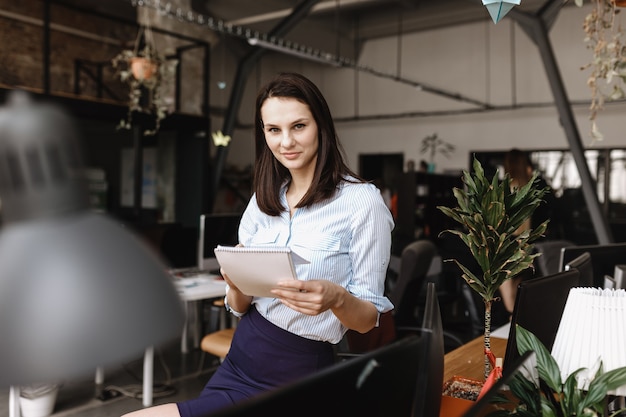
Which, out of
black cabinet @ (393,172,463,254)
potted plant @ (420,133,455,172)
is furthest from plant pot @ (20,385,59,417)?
potted plant @ (420,133,455,172)

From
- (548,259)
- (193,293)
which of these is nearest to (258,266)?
(193,293)

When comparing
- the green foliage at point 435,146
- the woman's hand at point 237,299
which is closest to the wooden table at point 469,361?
the woman's hand at point 237,299

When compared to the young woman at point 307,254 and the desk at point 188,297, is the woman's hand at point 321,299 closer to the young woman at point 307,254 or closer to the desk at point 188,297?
the young woman at point 307,254

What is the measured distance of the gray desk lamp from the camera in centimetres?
37

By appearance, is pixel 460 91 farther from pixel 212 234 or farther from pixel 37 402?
pixel 37 402

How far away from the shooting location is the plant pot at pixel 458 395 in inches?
59.8

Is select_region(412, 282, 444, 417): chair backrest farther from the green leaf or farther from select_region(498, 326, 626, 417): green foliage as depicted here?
the green leaf

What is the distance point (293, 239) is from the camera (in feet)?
5.58

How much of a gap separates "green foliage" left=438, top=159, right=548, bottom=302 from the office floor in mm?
2474

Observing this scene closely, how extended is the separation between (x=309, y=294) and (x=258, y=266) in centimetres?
15

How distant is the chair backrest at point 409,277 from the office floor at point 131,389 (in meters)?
1.53

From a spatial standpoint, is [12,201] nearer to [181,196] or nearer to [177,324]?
[177,324]

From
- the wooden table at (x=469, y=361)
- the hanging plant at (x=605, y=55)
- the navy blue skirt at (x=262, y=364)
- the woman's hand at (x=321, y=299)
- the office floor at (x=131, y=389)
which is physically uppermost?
the hanging plant at (x=605, y=55)

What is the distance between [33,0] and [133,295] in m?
12.1
